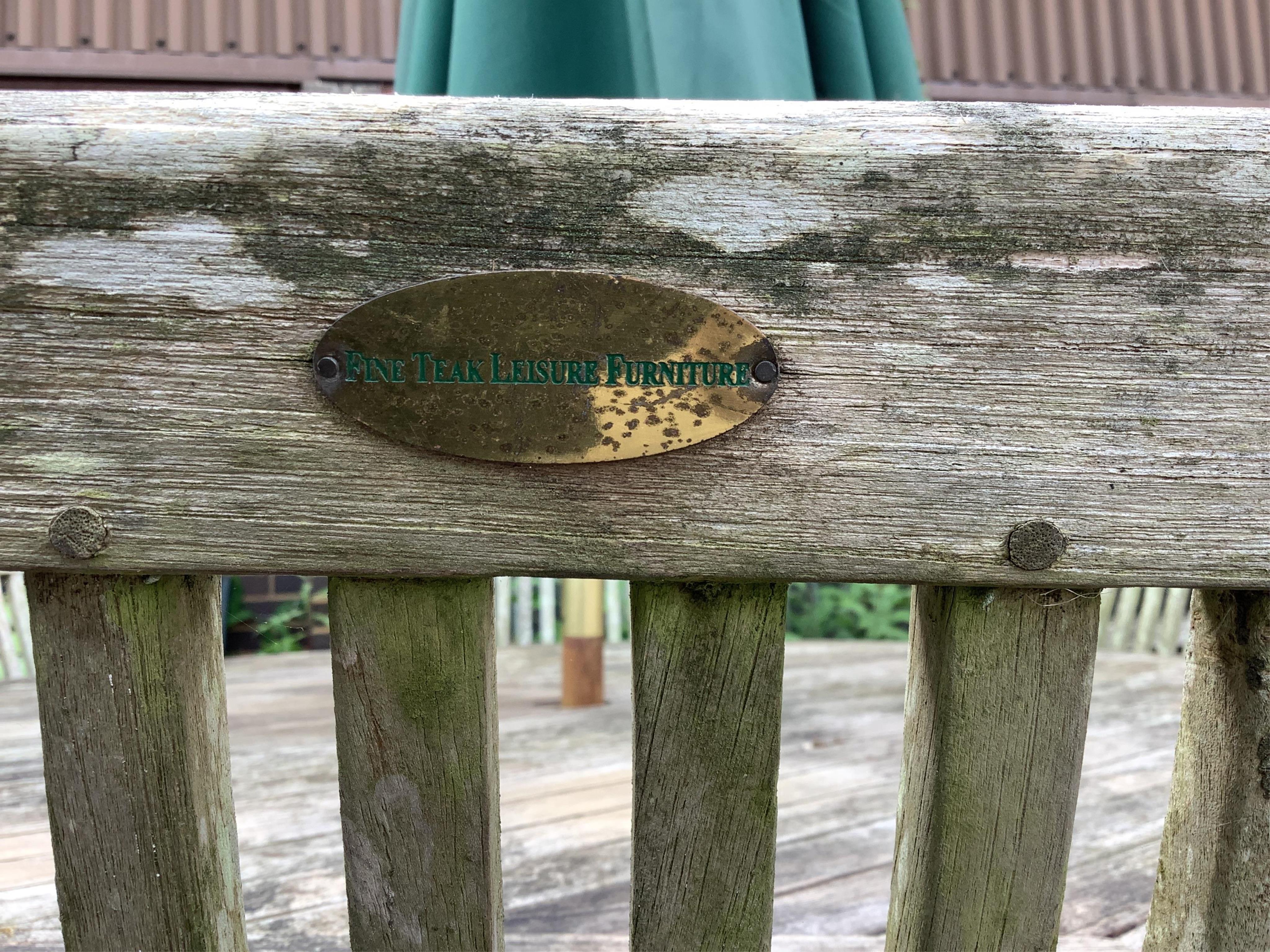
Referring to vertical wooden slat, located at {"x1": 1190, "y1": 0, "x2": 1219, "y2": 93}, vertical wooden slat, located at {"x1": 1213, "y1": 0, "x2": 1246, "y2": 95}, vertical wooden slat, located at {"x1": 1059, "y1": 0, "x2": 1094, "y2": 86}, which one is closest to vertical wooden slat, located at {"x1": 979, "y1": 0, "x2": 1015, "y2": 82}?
vertical wooden slat, located at {"x1": 1059, "y1": 0, "x2": 1094, "y2": 86}

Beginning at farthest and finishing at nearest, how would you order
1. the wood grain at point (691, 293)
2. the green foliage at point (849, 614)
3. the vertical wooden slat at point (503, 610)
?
the green foliage at point (849, 614)
the vertical wooden slat at point (503, 610)
the wood grain at point (691, 293)

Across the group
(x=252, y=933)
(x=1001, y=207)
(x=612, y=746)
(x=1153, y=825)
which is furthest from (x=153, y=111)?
(x=1153, y=825)

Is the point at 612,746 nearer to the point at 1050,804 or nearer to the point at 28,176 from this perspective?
the point at 1050,804

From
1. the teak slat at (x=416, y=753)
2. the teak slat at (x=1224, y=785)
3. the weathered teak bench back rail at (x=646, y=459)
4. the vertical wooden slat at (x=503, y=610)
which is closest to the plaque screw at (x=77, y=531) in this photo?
the weathered teak bench back rail at (x=646, y=459)

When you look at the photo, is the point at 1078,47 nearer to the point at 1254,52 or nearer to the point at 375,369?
the point at 1254,52

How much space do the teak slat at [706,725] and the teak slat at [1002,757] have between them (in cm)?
14

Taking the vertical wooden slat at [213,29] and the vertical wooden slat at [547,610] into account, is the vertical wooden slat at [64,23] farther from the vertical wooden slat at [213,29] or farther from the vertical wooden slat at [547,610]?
the vertical wooden slat at [547,610]

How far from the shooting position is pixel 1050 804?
76 cm

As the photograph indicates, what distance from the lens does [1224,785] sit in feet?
2.58

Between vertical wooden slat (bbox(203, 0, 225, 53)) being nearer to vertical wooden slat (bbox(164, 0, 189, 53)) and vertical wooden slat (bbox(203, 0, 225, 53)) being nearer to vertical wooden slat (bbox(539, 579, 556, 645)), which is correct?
vertical wooden slat (bbox(164, 0, 189, 53))

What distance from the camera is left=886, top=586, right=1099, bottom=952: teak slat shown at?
743 millimetres

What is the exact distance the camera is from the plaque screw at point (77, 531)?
2.22ft

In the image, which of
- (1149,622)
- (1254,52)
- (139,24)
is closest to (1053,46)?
(1254,52)

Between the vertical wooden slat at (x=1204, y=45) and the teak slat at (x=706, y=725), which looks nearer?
the teak slat at (x=706, y=725)
